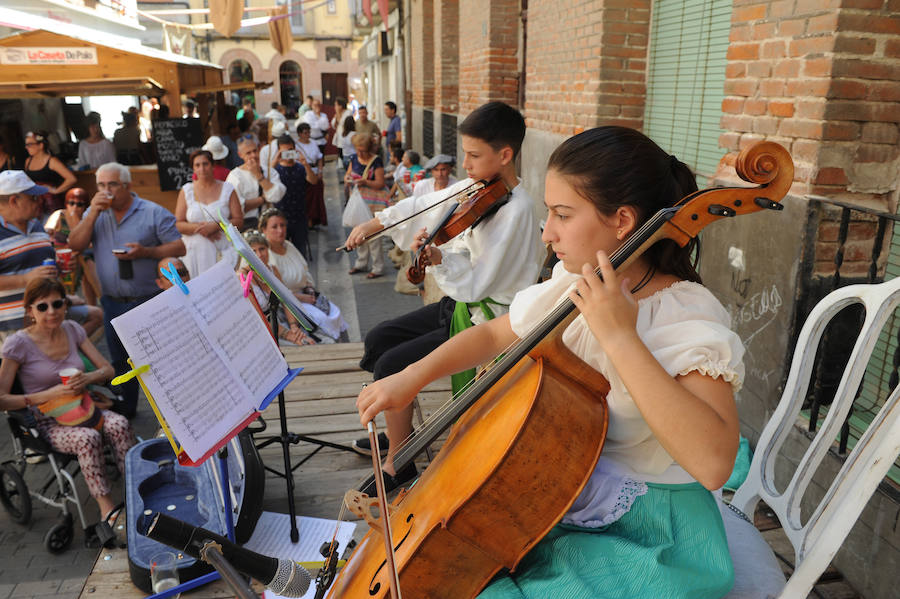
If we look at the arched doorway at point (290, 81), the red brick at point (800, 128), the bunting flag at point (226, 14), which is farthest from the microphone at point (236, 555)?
the arched doorway at point (290, 81)

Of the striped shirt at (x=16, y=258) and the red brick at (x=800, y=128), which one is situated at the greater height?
the red brick at (x=800, y=128)

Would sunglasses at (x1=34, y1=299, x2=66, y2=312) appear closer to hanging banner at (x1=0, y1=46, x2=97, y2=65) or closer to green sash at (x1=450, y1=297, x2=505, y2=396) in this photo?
green sash at (x1=450, y1=297, x2=505, y2=396)

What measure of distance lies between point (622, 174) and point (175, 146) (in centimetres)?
792

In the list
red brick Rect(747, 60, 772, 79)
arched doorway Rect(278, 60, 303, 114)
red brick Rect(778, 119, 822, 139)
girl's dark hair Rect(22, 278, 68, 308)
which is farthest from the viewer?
arched doorway Rect(278, 60, 303, 114)

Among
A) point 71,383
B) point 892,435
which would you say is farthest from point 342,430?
point 892,435

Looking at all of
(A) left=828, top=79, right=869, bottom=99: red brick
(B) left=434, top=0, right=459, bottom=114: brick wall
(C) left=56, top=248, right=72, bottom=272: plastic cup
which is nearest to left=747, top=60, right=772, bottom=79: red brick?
(A) left=828, top=79, right=869, bottom=99: red brick

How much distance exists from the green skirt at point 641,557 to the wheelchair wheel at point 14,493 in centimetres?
327

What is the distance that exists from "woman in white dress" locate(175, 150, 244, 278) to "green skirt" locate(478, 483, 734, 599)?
483cm

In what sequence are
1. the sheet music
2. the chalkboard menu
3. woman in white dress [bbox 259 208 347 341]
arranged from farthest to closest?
the chalkboard menu < woman in white dress [bbox 259 208 347 341] < the sheet music

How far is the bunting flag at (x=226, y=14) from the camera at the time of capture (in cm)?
1081

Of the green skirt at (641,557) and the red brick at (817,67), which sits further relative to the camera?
the red brick at (817,67)

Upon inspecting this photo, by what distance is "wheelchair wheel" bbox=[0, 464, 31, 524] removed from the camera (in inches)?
140

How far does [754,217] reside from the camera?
2719 mm

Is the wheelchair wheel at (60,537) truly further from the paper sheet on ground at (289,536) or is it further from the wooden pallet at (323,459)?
the paper sheet on ground at (289,536)
